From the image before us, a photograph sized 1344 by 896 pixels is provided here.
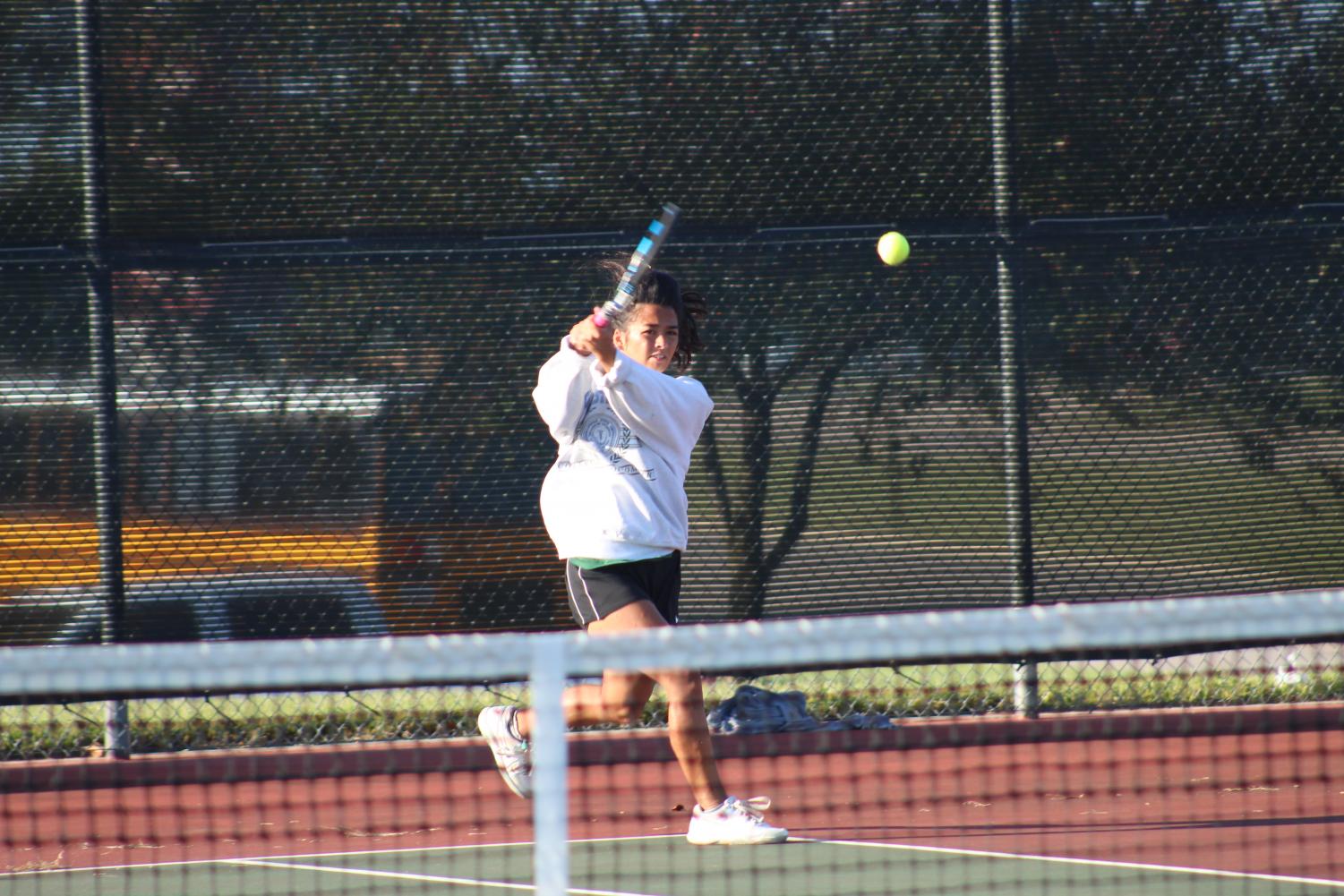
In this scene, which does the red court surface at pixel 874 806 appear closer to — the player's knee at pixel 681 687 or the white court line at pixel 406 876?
the white court line at pixel 406 876

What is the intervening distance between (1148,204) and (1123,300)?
33 centimetres

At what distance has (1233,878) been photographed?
10.5 ft

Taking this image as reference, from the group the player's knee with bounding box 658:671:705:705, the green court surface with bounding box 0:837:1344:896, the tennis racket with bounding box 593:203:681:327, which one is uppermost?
the tennis racket with bounding box 593:203:681:327

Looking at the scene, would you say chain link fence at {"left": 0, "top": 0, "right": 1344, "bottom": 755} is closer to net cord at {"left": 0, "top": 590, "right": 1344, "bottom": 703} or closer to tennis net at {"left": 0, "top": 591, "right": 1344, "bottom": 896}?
tennis net at {"left": 0, "top": 591, "right": 1344, "bottom": 896}

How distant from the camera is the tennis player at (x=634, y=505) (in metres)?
3.29

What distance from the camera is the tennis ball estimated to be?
187 inches

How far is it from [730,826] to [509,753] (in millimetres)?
554

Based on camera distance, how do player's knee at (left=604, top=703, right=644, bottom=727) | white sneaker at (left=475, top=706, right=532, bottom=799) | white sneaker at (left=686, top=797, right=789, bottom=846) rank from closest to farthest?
player's knee at (left=604, top=703, right=644, bottom=727) → white sneaker at (left=686, top=797, right=789, bottom=846) → white sneaker at (left=475, top=706, right=532, bottom=799)

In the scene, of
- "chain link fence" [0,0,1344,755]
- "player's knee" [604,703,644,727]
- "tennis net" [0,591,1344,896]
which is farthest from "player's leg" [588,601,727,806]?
"chain link fence" [0,0,1344,755]

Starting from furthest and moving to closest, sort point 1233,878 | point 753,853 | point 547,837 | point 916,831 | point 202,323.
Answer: point 202,323 < point 916,831 < point 753,853 < point 1233,878 < point 547,837

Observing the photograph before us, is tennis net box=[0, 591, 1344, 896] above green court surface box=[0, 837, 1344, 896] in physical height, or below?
above

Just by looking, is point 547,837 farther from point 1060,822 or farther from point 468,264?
point 468,264

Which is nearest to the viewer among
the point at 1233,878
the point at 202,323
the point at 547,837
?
the point at 547,837

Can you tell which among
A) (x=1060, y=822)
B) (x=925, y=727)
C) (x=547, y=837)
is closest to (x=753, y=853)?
(x=1060, y=822)
